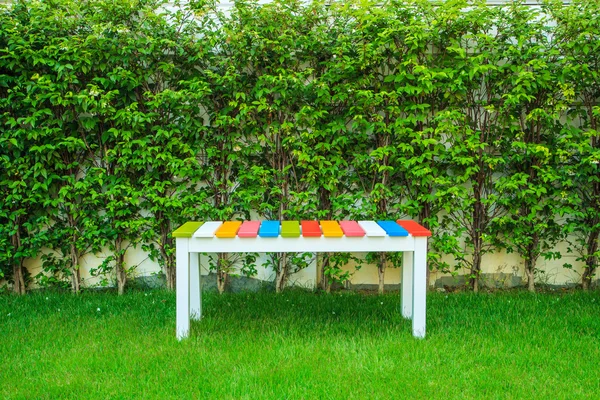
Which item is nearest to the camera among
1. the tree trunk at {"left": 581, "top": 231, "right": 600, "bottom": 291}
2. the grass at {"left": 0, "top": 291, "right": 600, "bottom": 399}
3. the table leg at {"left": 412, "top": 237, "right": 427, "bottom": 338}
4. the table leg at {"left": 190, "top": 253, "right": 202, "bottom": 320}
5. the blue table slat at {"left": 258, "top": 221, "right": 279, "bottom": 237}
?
the grass at {"left": 0, "top": 291, "right": 600, "bottom": 399}

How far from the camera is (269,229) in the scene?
114 inches

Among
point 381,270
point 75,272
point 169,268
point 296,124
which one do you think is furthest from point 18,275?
point 381,270

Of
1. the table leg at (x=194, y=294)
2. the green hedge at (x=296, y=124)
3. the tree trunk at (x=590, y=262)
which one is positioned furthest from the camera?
the tree trunk at (x=590, y=262)

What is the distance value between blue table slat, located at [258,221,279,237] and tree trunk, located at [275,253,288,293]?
959mm

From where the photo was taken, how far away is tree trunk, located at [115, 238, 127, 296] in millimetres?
4090

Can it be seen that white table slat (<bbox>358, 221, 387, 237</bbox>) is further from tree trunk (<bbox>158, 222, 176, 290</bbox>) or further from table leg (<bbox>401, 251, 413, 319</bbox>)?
tree trunk (<bbox>158, 222, 176, 290</bbox>)

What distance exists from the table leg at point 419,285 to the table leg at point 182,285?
132cm

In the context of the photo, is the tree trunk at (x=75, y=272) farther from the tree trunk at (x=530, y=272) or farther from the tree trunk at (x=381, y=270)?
the tree trunk at (x=530, y=272)

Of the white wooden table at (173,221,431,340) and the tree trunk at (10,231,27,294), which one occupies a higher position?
the white wooden table at (173,221,431,340)

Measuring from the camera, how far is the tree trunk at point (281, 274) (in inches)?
161

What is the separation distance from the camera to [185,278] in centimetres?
289

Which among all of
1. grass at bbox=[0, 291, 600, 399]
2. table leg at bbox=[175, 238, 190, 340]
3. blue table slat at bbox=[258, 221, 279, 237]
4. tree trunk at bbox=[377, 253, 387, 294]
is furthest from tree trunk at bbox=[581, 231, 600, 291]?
table leg at bbox=[175, 238, 190, 340]

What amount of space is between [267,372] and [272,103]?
84.6 inches

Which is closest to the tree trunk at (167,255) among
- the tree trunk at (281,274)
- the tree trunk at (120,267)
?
the tree trunk at (120,267)
